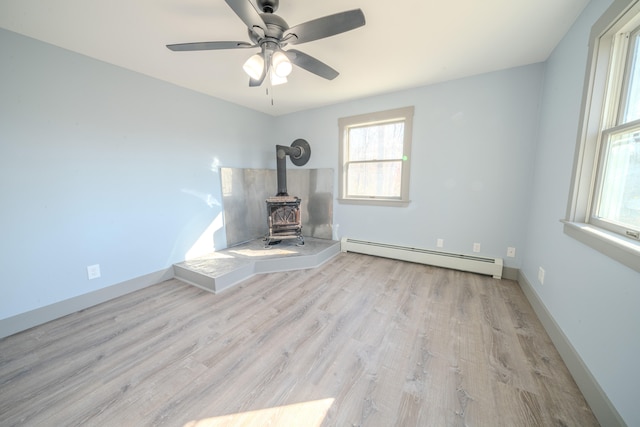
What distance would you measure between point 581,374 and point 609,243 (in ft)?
2.70

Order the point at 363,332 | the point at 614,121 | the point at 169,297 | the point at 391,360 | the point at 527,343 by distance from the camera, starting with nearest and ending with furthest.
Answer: the point at 614,121, the point at 391,360, the point at 527,343, the point at 363,332, the point at 169,297

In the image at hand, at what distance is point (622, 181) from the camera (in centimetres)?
133

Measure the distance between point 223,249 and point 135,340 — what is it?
6.10 feet

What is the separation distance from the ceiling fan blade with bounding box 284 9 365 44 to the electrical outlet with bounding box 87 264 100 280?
112 inches

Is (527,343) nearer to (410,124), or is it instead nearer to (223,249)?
(410,124)

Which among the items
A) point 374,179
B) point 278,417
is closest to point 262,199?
point 374,179

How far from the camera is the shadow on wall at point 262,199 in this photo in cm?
375

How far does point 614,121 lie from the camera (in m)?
1.44

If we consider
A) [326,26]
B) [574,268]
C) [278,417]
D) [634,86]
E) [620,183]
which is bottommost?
[278,417]

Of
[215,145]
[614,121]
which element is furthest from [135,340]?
[614,121]

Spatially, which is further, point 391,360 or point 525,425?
point 391,360

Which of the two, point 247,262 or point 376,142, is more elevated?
point 376,142

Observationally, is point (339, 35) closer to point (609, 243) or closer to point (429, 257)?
point (609, 243)

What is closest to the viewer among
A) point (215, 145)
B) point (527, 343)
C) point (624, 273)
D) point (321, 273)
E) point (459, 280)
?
point (624, 273)
